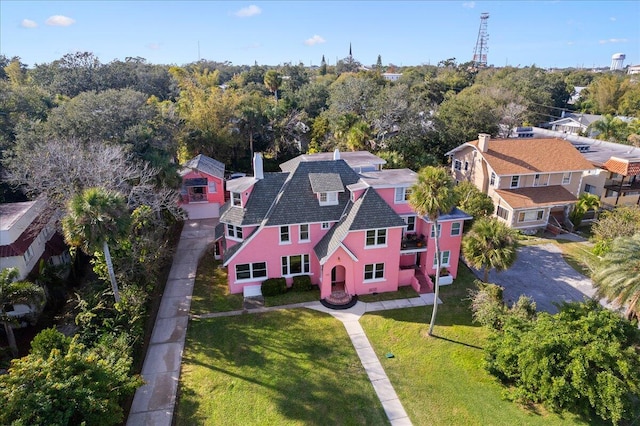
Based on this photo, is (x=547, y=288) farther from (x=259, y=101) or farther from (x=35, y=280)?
(x=259, y=101)

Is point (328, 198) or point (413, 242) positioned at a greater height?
point (328, 198)

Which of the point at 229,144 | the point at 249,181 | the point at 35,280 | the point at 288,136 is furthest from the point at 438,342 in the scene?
the point at 288,136

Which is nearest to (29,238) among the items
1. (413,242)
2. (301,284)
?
(301,284)

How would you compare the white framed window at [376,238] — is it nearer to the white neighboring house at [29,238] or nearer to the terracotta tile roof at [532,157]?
the terracotta tile roof at [532,157]

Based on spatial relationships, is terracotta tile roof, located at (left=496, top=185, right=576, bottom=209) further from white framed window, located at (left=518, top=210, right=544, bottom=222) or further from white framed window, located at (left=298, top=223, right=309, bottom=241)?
white framed window, located at (left=298, top=223, right=309, bottom=241)

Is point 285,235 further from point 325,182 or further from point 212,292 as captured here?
point 212,292
